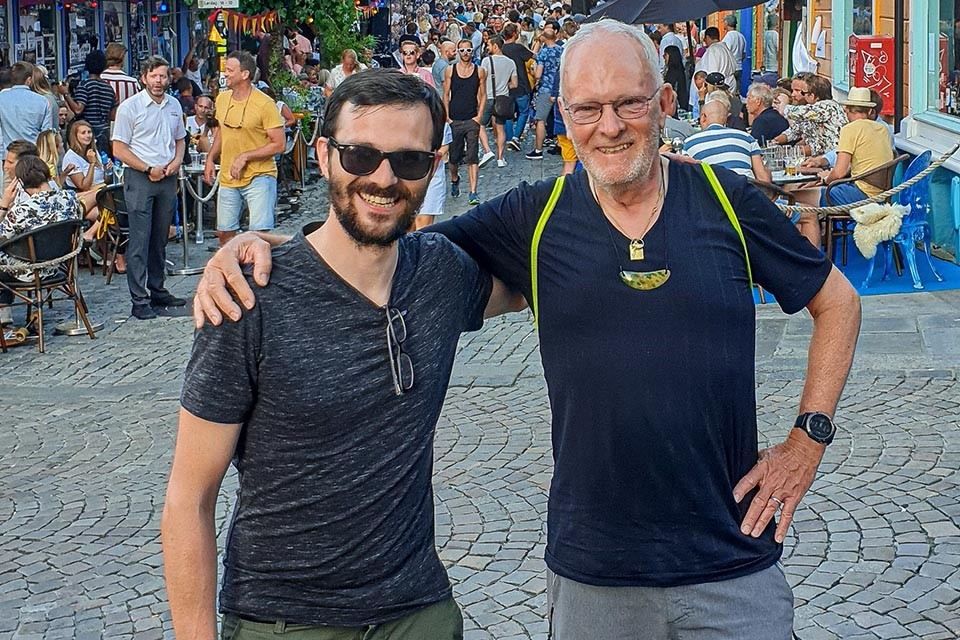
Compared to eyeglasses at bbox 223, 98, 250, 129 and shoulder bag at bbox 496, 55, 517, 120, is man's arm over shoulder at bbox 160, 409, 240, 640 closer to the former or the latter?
eyeglasses at bbox 223, 98, 250, 129

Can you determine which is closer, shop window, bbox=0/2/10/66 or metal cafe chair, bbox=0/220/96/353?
metal cafe chair, bbox=0/220/96/353

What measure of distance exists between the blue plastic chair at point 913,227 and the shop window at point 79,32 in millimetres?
12101

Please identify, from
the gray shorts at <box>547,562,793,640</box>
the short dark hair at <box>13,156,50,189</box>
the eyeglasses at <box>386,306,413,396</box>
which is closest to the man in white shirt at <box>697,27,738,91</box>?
the short dark hair at <box>13,156,50,189</box>

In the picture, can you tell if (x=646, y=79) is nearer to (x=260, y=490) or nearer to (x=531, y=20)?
(x=260, y=490)

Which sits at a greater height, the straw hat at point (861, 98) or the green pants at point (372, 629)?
the straw hat at point (861, 98)

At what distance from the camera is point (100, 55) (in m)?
16.2

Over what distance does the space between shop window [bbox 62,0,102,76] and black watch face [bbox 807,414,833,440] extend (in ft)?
56.0

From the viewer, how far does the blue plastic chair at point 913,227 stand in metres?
10.5

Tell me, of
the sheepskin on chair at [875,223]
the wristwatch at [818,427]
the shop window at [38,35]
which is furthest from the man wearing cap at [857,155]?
the shop window at [38,35]

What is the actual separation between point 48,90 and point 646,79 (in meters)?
11.9

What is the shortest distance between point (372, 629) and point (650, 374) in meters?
0.74

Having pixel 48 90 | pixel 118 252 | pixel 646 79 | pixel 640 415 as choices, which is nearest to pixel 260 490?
pixel 640 415

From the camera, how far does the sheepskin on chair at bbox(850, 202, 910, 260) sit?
10312mm

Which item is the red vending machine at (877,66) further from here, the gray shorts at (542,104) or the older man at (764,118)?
the gray shorts at (542,104)
